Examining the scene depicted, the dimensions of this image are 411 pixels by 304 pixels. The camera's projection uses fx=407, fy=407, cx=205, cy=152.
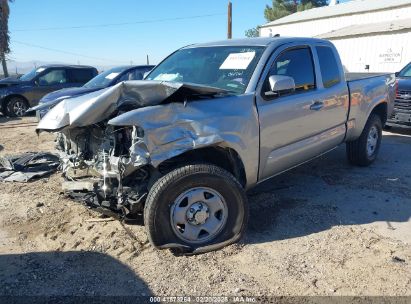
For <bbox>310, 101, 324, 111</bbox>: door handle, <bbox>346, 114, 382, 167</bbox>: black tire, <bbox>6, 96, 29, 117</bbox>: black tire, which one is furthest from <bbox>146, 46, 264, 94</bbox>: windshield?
<bbox>6, 96, 29, 117</bbox>: black tire

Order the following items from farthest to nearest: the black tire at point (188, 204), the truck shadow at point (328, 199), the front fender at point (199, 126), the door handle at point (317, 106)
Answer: the door handle at point (317, 106)
the truck shadow at point (328, 199)
the black tire at point (188, 204)
the front fender at point (199, 126)

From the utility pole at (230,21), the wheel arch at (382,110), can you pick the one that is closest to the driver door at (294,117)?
the wheel arch at (382,110)

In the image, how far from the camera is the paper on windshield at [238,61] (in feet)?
14.0

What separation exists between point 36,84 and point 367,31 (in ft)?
51.9

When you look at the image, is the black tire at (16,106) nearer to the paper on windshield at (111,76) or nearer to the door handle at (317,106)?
the paper on windshield at (111,76)

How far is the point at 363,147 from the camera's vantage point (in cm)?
616

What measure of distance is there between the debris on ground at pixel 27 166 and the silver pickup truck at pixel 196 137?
1.83 metres

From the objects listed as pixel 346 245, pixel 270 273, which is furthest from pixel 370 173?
pixel 270 273

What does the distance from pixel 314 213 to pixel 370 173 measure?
200 cm

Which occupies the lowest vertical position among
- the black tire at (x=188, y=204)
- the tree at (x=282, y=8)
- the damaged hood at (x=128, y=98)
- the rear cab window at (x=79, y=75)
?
the black tire at (x=188, y=204)

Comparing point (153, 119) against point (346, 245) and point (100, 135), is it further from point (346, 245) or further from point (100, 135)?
point (346, 245)

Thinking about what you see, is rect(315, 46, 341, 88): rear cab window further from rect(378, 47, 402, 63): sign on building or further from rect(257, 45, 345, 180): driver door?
rect(378, 47, 402, 63): sign on building

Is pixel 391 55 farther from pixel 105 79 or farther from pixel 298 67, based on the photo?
pixel 298 67

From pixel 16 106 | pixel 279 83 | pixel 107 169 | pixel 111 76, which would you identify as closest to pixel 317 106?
pixel 279 83
